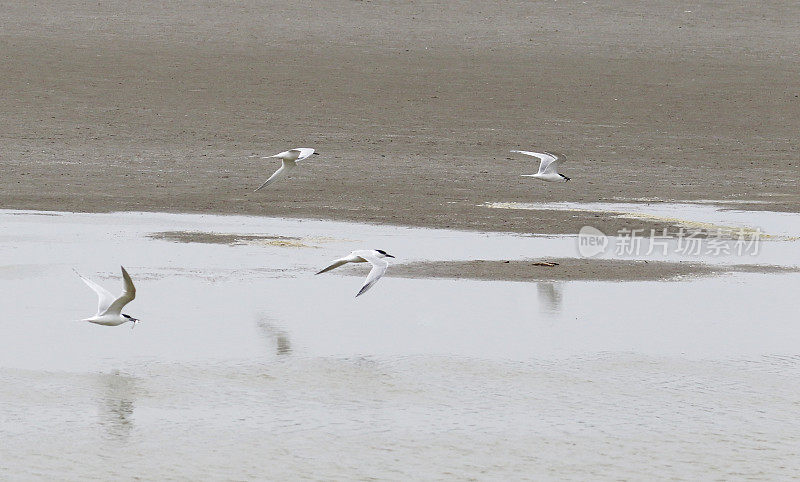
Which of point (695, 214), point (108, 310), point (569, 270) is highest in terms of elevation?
point (695, 214)

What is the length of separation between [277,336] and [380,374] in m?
1.37

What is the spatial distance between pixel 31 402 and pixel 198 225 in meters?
8.40

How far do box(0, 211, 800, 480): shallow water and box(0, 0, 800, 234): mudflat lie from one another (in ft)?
15.6

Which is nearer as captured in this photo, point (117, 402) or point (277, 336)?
point (117, 402)

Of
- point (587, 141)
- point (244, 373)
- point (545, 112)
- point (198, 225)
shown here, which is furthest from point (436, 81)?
point (244, 373)

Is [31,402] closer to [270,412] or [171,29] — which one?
[270,412]

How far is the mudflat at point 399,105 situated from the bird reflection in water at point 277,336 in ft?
22.2

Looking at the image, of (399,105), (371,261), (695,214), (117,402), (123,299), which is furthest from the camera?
(399,105)

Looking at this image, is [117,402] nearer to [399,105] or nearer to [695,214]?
[695,214]

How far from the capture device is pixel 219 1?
34.6 m

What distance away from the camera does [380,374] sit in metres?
11.1

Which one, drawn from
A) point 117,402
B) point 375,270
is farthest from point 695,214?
point 117,402

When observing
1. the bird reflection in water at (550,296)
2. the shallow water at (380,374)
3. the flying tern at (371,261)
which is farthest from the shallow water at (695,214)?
the flying tern at (371,261)

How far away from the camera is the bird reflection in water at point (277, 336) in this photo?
1170cm
